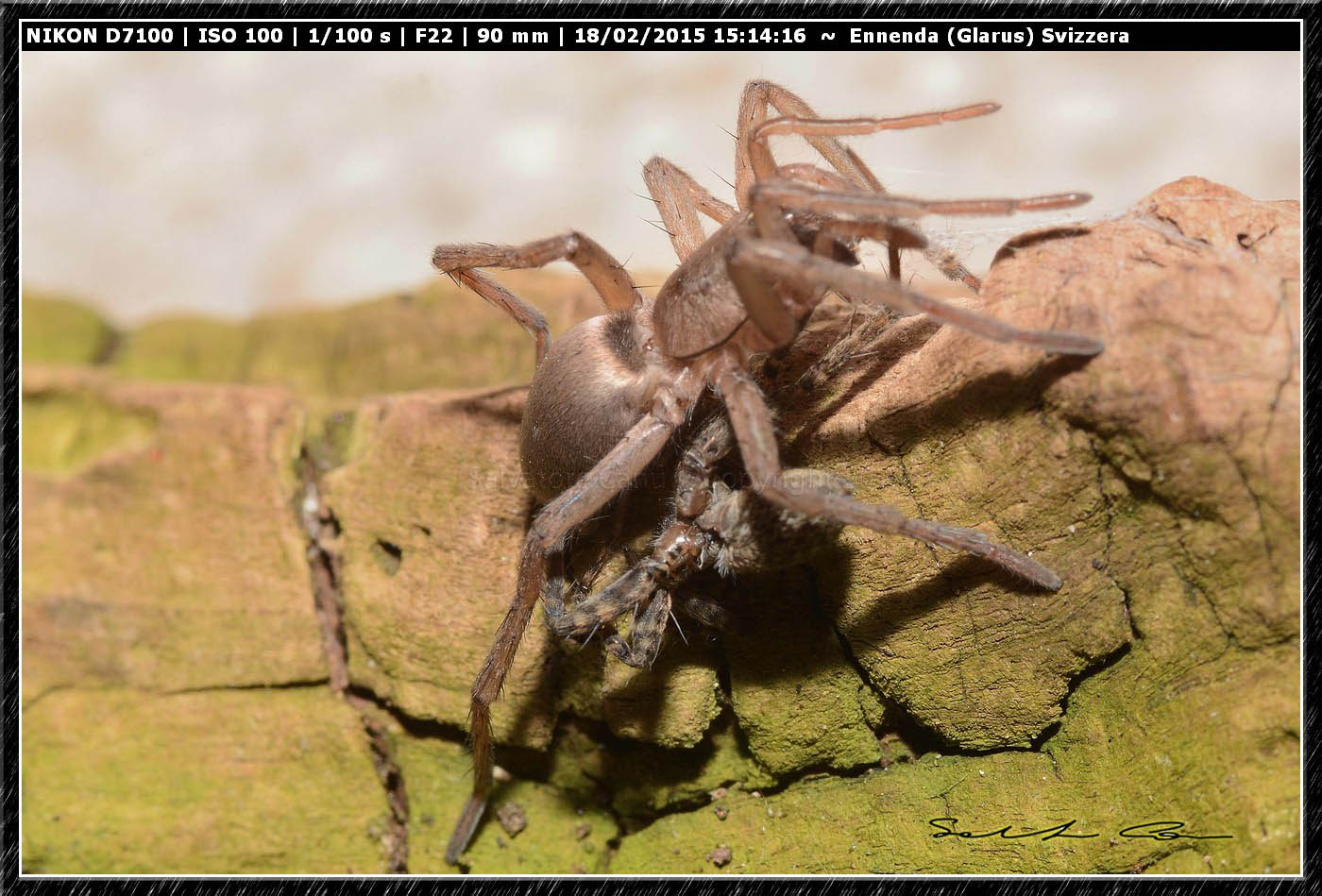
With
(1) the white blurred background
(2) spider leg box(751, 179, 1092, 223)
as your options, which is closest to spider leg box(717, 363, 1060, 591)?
(2) spider leg box(751, 179, 1092, 223)

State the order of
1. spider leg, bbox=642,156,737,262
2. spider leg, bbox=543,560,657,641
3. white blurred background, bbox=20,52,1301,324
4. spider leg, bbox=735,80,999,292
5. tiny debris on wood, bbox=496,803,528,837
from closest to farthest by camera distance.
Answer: spider leg, bbox=735,80,999,292, spider leg, bbox=543,560,657,641, tiny debris on wood, bbox=496,803,528,837, spider leg, bbox=642,156,737,262, white blurred background, bbox=20,52,1301,324

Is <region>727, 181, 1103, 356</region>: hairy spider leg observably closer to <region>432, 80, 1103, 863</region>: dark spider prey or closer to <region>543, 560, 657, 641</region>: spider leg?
<region>432, 80, 1103, 863</region>: dark spider prey

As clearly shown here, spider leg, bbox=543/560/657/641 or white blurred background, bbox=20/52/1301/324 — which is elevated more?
white blurred background, bbox=20/52/1301/324

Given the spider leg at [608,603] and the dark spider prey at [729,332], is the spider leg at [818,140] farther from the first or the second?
the spider leg at [608,603]

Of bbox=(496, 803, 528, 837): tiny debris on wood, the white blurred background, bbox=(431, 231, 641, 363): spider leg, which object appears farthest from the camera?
the white blurred background
